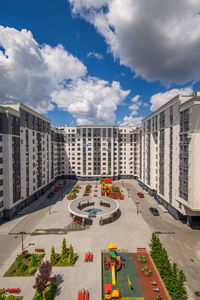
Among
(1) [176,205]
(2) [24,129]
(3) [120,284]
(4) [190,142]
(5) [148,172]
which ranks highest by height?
(2) [24,129]

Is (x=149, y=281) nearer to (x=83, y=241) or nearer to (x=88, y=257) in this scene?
(x=88, y=257)

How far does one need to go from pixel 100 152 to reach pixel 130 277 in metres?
56.3

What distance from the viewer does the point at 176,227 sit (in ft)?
105

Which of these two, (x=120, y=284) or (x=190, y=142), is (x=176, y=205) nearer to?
(x=190, y=142)

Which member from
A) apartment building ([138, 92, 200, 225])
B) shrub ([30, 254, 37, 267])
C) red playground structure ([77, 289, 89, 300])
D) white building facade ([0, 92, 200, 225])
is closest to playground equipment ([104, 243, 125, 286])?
red playground structure ([77, 289, 89, 300])

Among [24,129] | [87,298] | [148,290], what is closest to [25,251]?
[87,298]

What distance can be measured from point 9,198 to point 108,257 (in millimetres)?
28211

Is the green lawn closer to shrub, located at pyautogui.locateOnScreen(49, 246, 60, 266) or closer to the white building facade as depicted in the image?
shrub, located at pyautogui.locateOnScreen(49, 246, 60, 266)

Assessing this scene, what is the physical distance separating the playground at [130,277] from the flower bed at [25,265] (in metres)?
10.8

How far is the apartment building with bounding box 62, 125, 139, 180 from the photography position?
240 feet

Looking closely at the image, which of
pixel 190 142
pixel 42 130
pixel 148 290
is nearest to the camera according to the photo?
pixel 148 290

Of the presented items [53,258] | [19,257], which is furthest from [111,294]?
[19,257]

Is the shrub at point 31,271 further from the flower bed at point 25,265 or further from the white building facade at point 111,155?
the white building facade at point 111,155

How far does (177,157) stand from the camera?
34.9m
